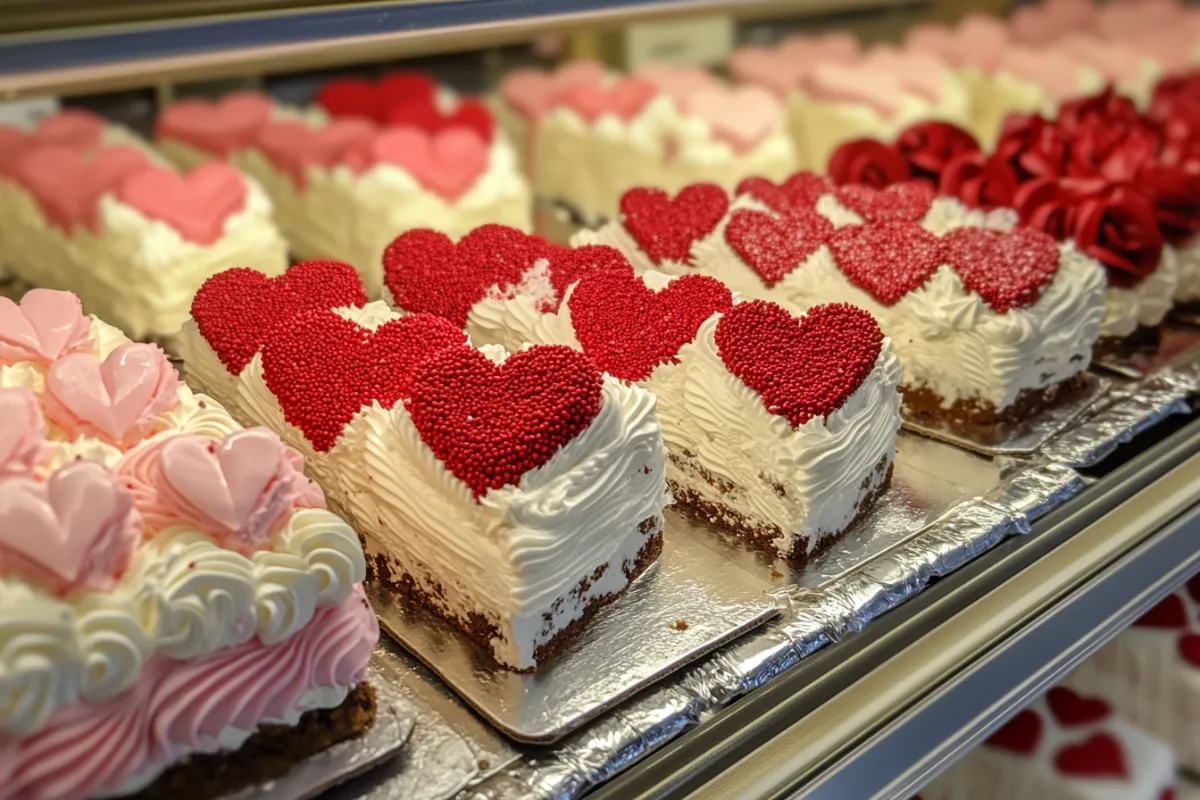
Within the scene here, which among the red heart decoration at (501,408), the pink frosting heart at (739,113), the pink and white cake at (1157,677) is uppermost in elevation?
the red heart decoration at (501,408)

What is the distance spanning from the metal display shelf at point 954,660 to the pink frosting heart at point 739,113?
141cm

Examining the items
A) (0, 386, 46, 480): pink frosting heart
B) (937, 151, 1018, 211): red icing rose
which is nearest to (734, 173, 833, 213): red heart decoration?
(937, 151, 1018, 211): red icing rose

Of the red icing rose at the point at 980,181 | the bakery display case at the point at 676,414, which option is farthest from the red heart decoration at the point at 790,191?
the red icing rose at the point at 980,181

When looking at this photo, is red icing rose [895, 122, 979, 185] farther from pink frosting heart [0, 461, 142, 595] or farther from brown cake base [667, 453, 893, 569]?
pink frosting heart [0, 461, 142, 595]

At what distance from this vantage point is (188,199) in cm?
230

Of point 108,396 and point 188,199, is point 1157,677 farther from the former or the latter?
point 188,199

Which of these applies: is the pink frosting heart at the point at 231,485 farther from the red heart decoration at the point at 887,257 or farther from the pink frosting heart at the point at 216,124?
the pink frosting heart at the point at 216,124

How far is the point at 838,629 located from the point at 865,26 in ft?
10.9

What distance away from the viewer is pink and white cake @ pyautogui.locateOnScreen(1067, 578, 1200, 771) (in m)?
1.98

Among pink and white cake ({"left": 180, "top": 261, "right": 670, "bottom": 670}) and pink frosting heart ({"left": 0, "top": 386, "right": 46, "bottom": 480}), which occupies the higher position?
pink frosting heart ({"left": 0, "top": 386, "right": 46, "bottom": 480})

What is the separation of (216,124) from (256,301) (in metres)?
1.48

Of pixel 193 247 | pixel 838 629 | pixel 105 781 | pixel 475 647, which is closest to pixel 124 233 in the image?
pixel 193 247

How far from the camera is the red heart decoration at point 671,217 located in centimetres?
201

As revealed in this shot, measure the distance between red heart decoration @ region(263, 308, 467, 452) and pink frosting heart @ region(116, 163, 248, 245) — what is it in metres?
0.92
